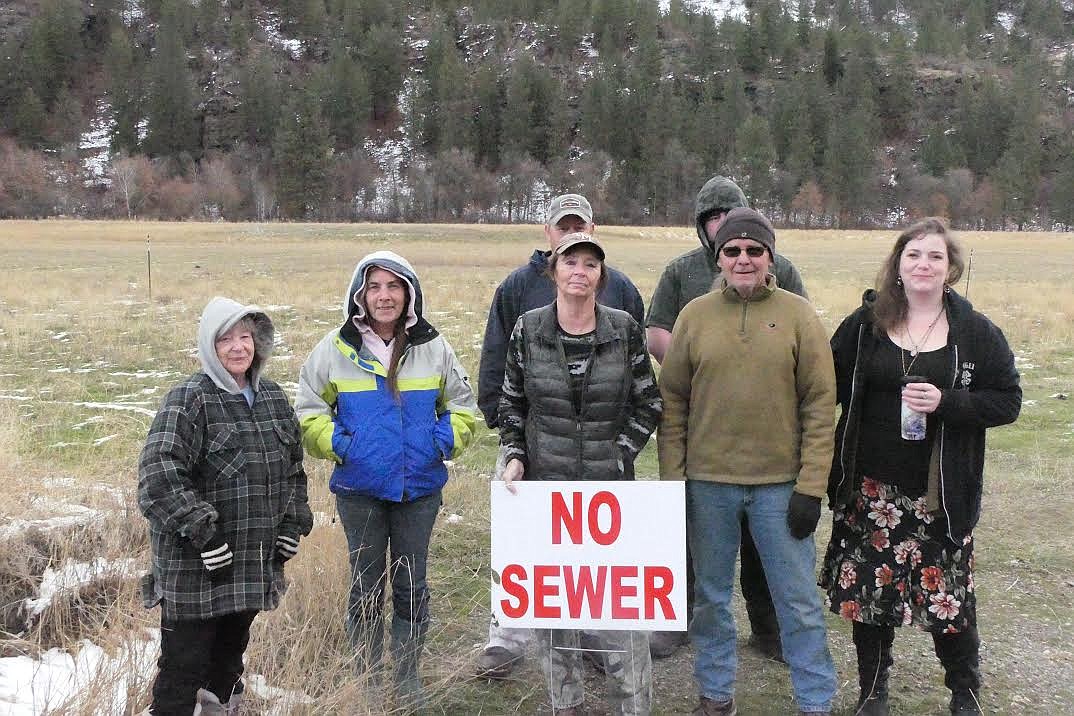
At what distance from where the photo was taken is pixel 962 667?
3.46 meters

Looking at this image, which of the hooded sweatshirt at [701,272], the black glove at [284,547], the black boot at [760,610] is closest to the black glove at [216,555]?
the black glove at [284,547]

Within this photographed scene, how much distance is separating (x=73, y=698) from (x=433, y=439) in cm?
154

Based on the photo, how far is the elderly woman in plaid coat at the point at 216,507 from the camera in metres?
2.82

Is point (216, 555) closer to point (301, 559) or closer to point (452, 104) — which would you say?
point (301, 559)

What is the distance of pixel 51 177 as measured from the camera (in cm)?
8462

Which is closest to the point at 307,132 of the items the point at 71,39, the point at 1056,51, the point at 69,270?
the point at 71,39

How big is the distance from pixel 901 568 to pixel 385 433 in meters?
2.13

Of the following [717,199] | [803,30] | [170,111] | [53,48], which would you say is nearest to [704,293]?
[717,199]

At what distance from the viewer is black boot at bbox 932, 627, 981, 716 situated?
3428 mm

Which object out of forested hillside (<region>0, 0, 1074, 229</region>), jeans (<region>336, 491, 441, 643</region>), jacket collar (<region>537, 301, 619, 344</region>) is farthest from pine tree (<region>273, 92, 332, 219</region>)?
jacket collar (<region>537, 301, 619, 344</region>)

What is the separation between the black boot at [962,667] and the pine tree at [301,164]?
257 feet

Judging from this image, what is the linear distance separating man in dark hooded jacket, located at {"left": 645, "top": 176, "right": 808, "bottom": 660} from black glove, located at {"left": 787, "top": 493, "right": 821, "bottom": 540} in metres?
0.81

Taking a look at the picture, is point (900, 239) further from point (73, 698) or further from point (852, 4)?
point (852, 4)

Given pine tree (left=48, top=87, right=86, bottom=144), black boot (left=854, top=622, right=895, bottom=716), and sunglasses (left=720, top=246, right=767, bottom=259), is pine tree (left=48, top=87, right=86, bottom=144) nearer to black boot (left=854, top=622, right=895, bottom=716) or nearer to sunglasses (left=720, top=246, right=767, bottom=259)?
sunglasses (left=720, top=246, right=767, bottom=259)
